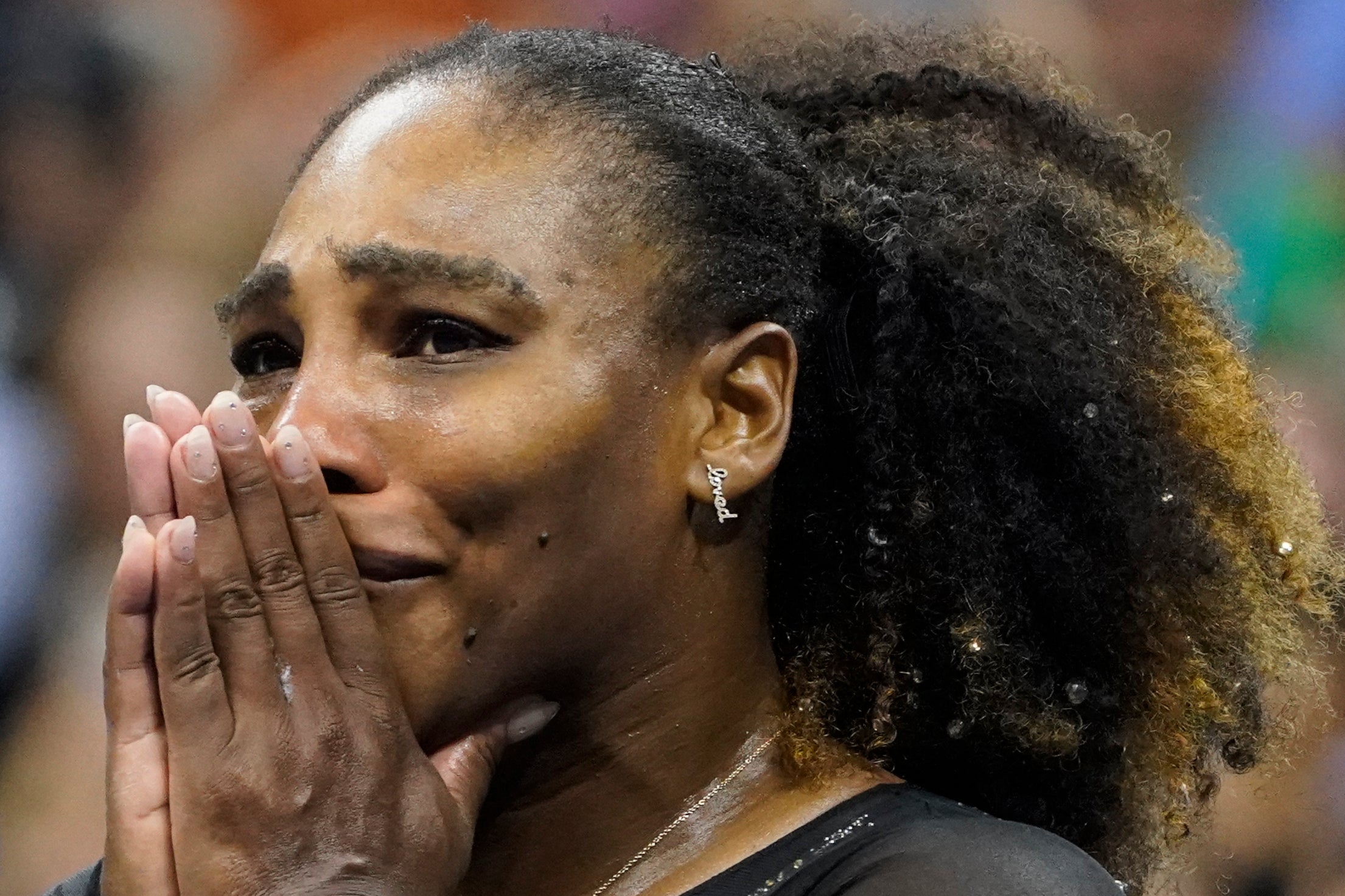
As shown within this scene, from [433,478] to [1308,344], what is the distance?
2590 mm

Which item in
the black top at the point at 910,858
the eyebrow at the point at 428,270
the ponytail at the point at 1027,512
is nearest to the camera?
the black top at the point at 910,858

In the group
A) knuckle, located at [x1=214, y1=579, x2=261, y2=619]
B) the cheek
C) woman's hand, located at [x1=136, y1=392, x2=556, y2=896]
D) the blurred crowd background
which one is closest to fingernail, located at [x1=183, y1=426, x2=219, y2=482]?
woman's hand, located at [x1=136, y1=392, x2=556, y2=896]

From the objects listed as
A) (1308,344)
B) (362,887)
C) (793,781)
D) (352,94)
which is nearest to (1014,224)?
(793,781)

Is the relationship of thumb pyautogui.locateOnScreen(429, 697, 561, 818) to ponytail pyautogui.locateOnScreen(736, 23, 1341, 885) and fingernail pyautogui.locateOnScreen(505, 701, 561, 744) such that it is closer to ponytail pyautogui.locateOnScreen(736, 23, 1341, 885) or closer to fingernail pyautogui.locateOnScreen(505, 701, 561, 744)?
fingernail pyautogui.locateOnScreen(505, 701, 561, 744)

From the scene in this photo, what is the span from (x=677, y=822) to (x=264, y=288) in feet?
2.65

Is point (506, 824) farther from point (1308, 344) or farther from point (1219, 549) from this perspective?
point (1308, 344)

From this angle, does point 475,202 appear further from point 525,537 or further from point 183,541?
point 183,541

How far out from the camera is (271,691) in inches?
65.4

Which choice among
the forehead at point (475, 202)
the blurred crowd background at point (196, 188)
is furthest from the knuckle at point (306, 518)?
the blurred crowd background at point (196, 188)

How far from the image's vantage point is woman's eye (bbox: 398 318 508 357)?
186 centimetres

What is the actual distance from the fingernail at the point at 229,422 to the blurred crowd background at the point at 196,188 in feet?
6.49

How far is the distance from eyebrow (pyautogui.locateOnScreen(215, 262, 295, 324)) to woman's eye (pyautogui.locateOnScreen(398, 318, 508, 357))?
0.17 m

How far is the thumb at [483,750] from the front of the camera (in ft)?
5.98

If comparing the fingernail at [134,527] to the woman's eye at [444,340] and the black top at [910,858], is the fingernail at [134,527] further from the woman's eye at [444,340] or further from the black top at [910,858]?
the black top at [910,858]
